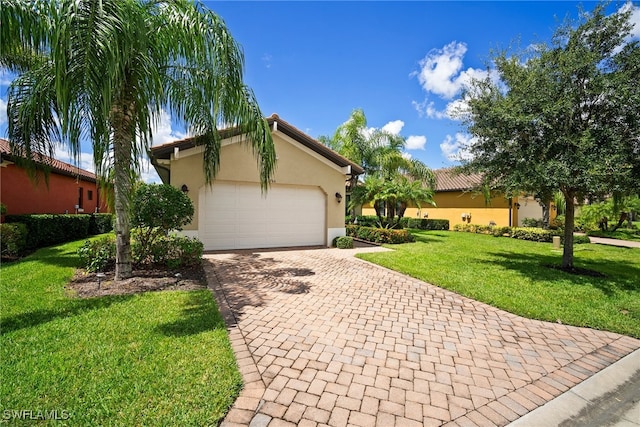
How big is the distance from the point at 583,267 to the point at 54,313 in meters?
14.5

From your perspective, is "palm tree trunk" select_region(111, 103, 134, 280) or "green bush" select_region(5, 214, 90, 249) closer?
"palm tree trunk" select_region(111, 103, 134, 280)

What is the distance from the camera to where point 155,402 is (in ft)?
8.76

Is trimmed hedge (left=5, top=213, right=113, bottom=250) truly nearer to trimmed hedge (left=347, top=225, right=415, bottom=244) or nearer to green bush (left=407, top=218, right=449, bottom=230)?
trimmed hedge (left=347, top=225, right=415, bottom=244)

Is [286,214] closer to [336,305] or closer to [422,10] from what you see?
[336,305]

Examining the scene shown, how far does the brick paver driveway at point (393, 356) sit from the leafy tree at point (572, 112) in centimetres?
461

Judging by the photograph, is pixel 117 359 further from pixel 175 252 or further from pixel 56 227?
pixel 56 227

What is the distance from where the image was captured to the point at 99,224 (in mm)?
16609

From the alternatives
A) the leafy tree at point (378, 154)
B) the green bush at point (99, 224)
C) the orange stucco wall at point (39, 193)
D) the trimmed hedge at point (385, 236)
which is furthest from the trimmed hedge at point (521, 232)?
the green bush at point (99, 224)

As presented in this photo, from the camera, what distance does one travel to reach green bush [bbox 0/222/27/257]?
28.8ft

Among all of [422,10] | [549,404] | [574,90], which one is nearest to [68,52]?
[549,404]

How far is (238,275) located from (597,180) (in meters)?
9.69

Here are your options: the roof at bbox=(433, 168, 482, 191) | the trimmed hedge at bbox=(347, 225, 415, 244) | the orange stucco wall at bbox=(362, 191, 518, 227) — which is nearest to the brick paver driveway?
the trimmed hedge at bbox=(347, 225, 415, 244)

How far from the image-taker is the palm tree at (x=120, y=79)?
436cm

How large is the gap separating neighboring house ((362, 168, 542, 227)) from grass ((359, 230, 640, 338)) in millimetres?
8578
